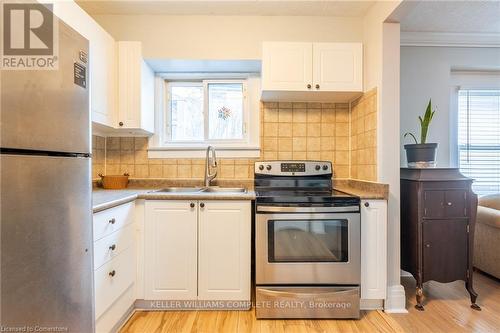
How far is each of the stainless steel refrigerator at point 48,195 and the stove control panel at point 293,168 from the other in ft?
4.75

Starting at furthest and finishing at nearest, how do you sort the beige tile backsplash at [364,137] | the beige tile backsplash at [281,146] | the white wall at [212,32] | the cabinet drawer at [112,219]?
the beige tile backsplash at [281,146]
the white wall at [212,32]
the beige tile backsplash at [364,137]
the cabinet drawer at [112,219]

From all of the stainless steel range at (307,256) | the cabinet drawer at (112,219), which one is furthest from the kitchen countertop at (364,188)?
the cabinet drawer at (112,219)

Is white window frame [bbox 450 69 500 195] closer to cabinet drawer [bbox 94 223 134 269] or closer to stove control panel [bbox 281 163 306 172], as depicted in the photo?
stove control panel [bbox 281 163 306 172]

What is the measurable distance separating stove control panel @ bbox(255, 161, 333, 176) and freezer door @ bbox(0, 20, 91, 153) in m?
1.46

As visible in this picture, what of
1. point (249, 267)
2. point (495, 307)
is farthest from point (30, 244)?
point (495, 307)

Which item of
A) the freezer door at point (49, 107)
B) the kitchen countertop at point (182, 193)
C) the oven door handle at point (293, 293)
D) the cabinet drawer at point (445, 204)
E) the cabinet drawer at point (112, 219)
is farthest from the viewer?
the cabinet drawer at point (445, 204)

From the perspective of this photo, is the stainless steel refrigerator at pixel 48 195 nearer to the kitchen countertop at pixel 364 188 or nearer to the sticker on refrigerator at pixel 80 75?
the sticker on refrigerator at pixel 80 75

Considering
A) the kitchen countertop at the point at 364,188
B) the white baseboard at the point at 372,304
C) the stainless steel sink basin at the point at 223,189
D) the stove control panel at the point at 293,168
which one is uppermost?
the stove control panel at the point at 293,168

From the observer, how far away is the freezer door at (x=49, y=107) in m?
0.81

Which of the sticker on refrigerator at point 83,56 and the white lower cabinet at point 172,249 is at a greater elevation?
the sticker on refrigerator at point 83,56

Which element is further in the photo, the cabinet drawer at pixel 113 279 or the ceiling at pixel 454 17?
the ceiling at pixel 454 17

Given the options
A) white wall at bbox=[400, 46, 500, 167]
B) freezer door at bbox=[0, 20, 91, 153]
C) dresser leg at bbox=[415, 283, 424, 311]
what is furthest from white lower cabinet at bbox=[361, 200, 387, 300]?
freezer door at bbox=[0, 20, 91, 153]

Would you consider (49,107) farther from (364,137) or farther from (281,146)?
(364,137)

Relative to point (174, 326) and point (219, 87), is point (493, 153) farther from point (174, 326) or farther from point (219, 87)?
point (174, 326)
